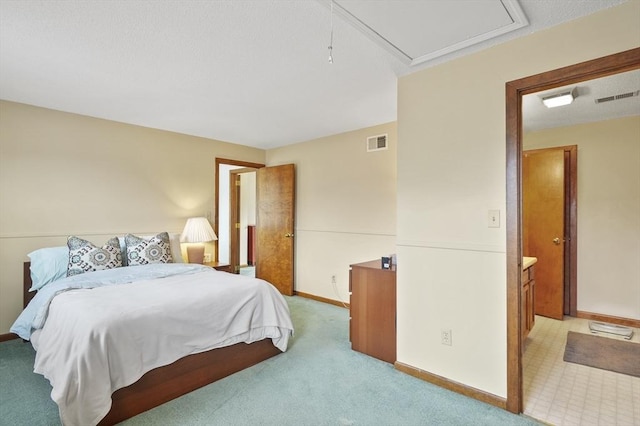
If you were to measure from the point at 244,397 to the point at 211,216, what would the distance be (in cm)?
311

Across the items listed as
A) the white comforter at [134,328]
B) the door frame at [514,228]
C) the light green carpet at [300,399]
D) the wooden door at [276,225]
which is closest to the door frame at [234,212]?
the wooden door at [276,225]

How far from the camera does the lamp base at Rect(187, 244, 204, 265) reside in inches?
165

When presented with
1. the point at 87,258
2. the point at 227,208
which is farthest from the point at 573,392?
the point at 227,208

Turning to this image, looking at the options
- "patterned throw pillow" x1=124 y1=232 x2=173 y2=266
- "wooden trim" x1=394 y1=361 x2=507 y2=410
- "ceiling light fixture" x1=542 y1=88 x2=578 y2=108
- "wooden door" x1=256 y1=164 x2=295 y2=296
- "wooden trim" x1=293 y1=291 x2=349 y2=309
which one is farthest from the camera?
"wooden door" x1=256 y1=164 x2=295 y2=296

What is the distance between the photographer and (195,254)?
4.20 meters

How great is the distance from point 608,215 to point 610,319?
3.98ft

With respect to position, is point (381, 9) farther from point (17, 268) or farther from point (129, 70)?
point (17, 268)

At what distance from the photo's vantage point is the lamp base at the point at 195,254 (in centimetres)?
419

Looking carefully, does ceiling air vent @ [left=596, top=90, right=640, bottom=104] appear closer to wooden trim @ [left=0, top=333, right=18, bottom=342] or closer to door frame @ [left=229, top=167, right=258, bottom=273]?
door frame @ [left=229, top=167, right=258, bottom=273]

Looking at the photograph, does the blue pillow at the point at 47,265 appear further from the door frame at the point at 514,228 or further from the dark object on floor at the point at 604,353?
the dark object on floor at the point at 604,353

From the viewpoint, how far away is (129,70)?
2.53 metres

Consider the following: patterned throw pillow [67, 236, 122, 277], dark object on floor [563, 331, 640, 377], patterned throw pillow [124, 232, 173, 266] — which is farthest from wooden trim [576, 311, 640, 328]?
patterned throw pillow [67, 236, 122, 277]

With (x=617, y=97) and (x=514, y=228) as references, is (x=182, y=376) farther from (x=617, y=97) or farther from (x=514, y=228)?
(x=617, y=97)

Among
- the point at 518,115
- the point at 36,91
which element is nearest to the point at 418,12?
the point at 518,115
